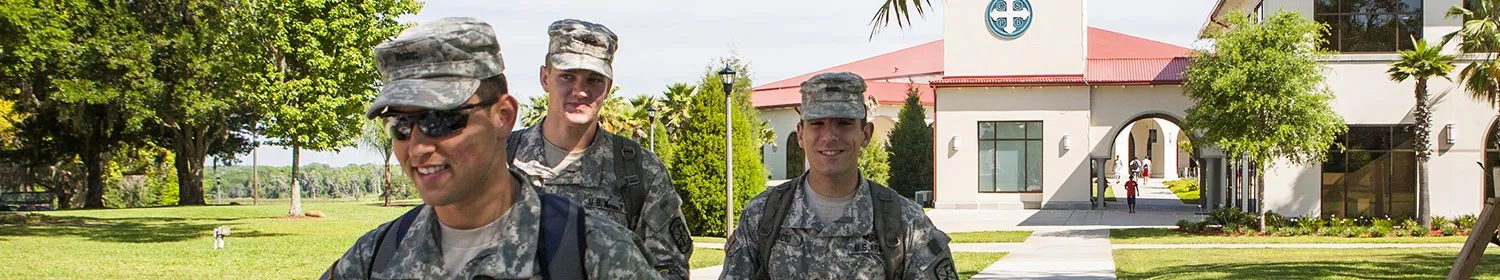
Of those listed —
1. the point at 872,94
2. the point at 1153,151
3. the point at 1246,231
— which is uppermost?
the point at 872,94

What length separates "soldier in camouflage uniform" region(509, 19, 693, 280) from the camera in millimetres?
4520

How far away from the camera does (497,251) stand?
8.07ft

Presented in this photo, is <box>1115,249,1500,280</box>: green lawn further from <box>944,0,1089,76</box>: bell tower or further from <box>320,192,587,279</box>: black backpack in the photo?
<box>944,0,1089,76</box>: bell tower

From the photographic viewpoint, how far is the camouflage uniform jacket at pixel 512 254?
7.93 ft

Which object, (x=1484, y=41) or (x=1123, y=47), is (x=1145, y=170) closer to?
(x=1123, y=47)

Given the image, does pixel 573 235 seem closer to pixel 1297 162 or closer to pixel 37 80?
pixel 1297 162

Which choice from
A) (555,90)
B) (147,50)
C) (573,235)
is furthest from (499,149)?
(147,50)

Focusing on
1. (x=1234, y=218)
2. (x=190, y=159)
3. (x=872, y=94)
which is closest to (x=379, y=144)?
(x=190, y=159)

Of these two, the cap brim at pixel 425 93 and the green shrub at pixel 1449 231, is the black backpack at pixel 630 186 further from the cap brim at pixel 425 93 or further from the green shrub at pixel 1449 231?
the green shrub at pixel 1449 231

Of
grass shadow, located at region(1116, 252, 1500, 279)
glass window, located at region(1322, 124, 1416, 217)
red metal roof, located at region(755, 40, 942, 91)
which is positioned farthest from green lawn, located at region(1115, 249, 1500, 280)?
red metal roof, located at region(755, 40, 942, 91)

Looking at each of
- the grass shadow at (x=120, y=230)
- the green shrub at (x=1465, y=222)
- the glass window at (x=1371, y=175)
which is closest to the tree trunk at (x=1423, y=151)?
the green shrub at (x=1465, y=222)

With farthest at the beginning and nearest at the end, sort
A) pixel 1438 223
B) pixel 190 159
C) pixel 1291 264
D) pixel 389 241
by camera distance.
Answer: pixel 190 159 < pixel 1438 223 < pixel 1291 264 < pixel 389 241

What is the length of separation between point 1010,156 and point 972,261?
2227 cm

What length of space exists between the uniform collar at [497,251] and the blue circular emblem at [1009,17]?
41.7m
